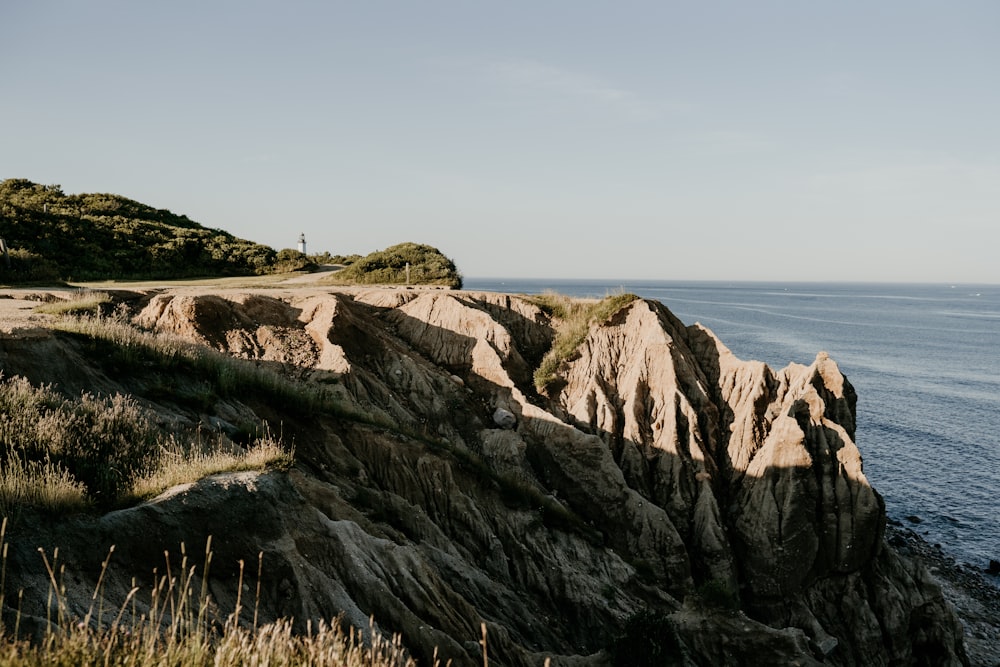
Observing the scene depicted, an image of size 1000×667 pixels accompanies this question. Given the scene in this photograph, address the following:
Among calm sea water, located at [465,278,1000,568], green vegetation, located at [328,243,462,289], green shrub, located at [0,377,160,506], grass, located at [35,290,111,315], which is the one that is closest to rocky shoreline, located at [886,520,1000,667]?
calm sea water, located at [465,278,1000,568]

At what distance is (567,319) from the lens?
101ft

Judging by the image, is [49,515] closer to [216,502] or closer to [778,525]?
[216,502]

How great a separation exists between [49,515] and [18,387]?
4359mm

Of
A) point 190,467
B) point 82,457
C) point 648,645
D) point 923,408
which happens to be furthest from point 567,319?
point 923,408

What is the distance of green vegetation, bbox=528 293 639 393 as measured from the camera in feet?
90.7

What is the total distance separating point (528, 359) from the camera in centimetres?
2883

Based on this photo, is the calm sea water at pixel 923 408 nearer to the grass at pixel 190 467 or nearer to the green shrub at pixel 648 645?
the green shrub at pixel 648 645

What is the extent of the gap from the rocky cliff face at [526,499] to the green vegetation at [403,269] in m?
12.9

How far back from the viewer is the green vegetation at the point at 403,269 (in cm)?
4275

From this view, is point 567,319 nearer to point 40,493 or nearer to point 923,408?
point 40,493

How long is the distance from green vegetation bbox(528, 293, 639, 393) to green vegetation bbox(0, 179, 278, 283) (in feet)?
83.2

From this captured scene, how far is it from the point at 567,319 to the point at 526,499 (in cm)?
1393

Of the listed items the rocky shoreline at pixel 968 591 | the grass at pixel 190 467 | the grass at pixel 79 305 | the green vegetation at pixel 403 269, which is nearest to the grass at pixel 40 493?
the grass at pixel 190 467

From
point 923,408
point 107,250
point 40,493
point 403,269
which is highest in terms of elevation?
point 107,250
